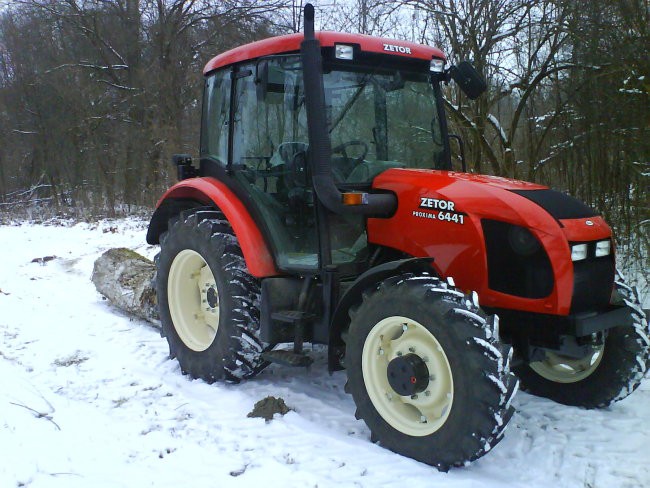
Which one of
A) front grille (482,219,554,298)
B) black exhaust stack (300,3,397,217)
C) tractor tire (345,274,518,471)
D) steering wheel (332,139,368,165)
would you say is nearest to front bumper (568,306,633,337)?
front grille (482,219,554,298)

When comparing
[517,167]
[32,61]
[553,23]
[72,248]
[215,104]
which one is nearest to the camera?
[215,104]

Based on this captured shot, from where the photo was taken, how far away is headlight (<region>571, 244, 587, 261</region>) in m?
2.99

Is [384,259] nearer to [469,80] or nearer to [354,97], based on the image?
[354,97]

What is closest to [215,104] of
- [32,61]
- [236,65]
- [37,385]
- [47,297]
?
[236,65]

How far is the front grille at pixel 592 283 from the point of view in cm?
304

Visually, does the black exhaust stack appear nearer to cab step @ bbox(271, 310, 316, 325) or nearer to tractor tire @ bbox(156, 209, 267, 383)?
cab step @ bbox(271, 310, 316, 325)

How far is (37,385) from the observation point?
4.16 meters

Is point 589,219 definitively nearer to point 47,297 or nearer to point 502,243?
point 502,243

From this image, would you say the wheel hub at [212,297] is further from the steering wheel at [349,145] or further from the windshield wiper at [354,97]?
the windshield wiper at [354,97]

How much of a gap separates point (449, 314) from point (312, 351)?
7.19 ft

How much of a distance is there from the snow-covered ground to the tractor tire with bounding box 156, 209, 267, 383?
201 mm

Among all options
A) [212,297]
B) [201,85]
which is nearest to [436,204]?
[212,297]

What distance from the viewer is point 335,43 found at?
348cm

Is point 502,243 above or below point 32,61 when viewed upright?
below
